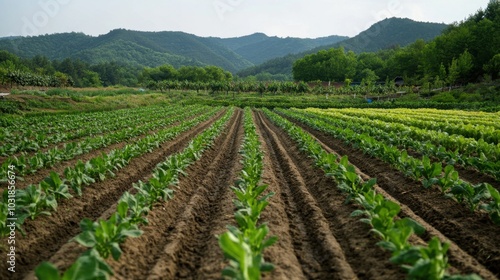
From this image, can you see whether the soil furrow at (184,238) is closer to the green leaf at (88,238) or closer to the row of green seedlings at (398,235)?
the green leaf at (88,238)

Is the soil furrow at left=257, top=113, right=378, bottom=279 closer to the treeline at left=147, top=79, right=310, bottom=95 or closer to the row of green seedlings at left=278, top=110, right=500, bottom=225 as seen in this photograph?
the row of green seedlings at left=278, top=110, right=500, bottom=225

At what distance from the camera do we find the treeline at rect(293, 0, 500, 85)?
2483 inches

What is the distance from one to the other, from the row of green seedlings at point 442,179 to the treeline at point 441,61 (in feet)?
197

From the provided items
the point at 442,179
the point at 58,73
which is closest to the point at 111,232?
the point at 442,179

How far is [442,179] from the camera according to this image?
20.0ft

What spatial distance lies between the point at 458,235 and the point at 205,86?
87.9 m

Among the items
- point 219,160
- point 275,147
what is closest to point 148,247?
point 219,160

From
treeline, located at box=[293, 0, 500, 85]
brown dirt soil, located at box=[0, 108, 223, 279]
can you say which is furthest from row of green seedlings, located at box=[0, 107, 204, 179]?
treeline, located at box=[293, 0, 500, 85]

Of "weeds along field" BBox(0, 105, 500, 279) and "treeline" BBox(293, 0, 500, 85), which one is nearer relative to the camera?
"weeds along field" BBox(0, 105, 500, 279)

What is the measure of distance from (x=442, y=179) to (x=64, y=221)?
23.3ft

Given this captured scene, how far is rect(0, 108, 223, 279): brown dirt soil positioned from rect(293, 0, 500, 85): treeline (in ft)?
218

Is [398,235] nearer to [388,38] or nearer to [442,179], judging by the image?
[442,179]

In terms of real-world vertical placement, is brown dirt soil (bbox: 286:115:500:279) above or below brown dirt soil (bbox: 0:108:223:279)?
below

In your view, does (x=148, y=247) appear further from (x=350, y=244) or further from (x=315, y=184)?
(x=315, y=184)
